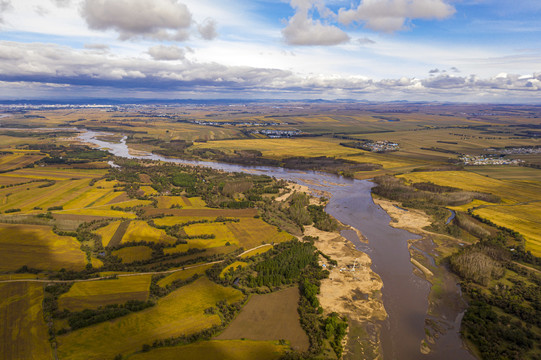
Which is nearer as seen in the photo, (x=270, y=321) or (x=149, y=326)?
(x=149, y=326)

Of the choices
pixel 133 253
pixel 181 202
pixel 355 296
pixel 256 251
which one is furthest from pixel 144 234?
pixel 355 296

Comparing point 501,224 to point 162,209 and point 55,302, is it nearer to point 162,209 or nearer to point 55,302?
point 162,209

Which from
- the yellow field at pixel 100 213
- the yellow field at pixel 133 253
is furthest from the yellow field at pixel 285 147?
the yellow field at pixel 133 253

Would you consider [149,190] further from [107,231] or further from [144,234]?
[144,234]

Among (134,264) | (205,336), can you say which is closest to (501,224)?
(205,336)

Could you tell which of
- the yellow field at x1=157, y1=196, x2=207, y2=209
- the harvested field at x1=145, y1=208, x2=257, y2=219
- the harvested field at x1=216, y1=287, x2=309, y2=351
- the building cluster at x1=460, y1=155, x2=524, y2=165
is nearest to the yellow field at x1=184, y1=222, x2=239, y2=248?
the harvested field at x1=145, y1=208, x2=257, y2=219

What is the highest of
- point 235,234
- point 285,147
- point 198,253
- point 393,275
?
point 285,147
